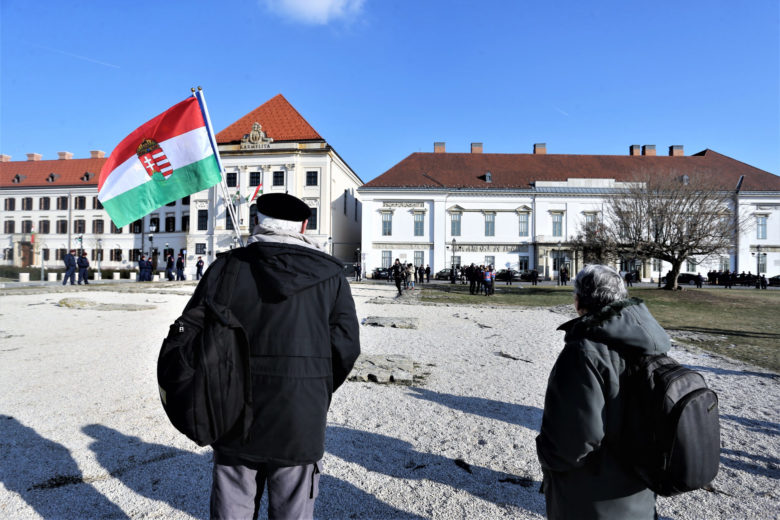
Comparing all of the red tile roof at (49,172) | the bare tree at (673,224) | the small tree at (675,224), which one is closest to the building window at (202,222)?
the red tile roof at (49,172)

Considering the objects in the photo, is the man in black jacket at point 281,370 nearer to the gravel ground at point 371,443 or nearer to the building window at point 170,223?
the gravel ground at point 371,443

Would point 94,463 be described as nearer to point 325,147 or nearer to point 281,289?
point 281,289

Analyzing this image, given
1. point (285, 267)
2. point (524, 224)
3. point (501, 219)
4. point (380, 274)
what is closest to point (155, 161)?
point (285, 267)

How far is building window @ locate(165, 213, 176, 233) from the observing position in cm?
5338

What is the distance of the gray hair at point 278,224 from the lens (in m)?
2.16

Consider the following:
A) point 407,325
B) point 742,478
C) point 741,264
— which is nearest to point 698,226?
point 407,325

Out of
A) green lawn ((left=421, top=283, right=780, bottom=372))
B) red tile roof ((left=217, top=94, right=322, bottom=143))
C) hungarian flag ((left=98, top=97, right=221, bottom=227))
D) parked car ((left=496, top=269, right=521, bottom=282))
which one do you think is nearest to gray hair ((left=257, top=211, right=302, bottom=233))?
hungarian flag ((left=98, top=97, right=221, bottom=227))

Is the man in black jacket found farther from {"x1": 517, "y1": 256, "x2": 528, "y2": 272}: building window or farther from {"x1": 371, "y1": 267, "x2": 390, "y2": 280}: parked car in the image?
{"x1": 517, "y1": 256, "x2": 528, "y2": 272}: building window

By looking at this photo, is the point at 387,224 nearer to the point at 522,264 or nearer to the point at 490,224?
the point at 490,224

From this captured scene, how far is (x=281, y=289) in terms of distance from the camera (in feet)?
6.28

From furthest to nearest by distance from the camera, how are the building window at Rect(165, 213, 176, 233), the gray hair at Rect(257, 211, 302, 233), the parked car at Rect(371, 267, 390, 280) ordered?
the building window at Rect(165, 213, 176, 233)
the parked car at Rect(371, 267, 390, 280)
the gray hair at Rect(257, 211, 302, 233)

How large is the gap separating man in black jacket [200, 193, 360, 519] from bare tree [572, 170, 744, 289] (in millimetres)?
25215

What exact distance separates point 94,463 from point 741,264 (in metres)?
58.1

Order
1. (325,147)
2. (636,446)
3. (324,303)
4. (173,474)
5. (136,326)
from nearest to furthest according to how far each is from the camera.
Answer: (636,446) < (324,303) < (173,474) < (136,326) < (325,147)
